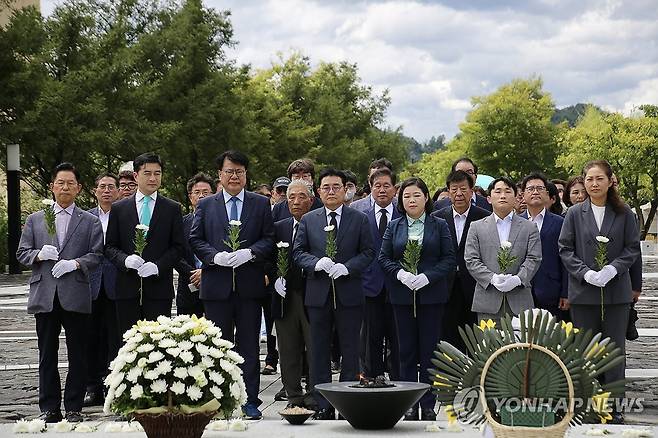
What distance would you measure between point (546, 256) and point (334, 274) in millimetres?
2413

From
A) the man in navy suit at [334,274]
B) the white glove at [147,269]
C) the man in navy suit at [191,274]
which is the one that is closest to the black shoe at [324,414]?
the man in navy suit at [334,274]

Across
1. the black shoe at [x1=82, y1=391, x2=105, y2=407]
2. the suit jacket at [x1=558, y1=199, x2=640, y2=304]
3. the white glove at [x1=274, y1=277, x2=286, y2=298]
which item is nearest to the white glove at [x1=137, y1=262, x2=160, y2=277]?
the white glove at [x1=274, y1=277, x2=286, y2=298]

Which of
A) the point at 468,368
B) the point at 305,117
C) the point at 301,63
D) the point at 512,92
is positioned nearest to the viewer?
the point at 468,368

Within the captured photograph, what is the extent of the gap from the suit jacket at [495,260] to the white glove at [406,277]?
68cm

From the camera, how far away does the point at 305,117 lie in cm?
5900

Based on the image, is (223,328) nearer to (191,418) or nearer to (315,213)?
(315,213)

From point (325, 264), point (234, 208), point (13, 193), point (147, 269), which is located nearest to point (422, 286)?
point (325, 264)

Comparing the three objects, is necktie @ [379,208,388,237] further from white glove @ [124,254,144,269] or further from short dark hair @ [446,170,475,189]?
white glove @ [124,254,144,269]

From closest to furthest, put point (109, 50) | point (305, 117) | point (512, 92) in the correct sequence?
point (109, 50)
point (305, 117)
point (512, 92)

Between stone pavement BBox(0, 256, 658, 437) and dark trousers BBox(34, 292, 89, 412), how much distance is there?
30 cm

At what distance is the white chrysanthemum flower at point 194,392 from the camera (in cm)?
655

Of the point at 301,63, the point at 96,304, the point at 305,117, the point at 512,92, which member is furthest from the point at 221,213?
the point at 512,92

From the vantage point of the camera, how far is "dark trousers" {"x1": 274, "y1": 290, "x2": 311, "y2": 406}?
9.47 metres

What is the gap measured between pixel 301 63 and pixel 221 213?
55.7 m
